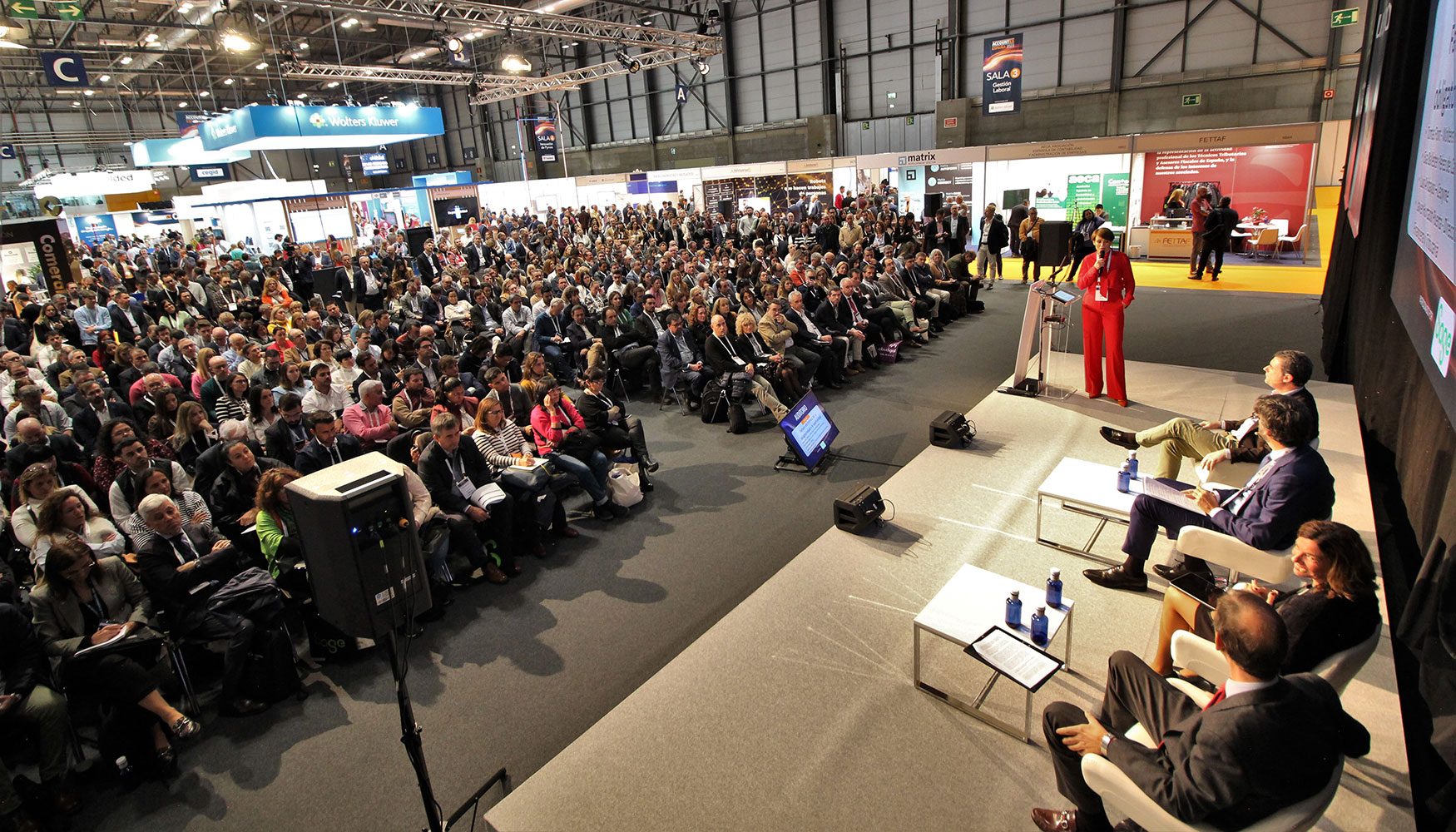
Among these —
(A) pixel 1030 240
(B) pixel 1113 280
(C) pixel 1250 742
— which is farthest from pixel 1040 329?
(A) pixel 1030 240

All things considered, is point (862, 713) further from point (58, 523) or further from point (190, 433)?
point (190, 433)

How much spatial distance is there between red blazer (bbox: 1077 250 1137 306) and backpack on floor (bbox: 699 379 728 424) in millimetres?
3487

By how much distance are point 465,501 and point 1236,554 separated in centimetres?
430

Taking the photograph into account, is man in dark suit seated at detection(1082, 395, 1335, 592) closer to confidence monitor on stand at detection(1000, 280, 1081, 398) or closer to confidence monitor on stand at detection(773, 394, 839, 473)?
confidence monitor on stand at detection(773, 394, 839, 473)

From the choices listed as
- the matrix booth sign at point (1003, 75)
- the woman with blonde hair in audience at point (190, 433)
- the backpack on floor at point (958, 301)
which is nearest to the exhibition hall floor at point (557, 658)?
the woman with blonde hair in audience at point (190, 433)

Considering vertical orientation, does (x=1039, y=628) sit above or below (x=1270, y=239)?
below

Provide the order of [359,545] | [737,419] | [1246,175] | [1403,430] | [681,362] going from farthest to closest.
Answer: [1246,175], [681,362], [737,419], [1403,430], [359,545]

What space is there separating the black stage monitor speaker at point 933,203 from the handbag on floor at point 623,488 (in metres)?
12.8

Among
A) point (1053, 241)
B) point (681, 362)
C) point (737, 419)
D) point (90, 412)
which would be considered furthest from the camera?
point (1053, 241)

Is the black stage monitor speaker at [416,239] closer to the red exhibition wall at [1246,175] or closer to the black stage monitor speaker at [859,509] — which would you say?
the black stage monitor speaker at [859,509]

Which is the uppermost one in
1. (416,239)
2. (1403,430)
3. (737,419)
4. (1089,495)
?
(416,239)

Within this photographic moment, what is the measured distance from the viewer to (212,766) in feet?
11.1

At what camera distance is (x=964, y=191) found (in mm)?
16859

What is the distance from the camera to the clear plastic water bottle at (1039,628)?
124 inches
